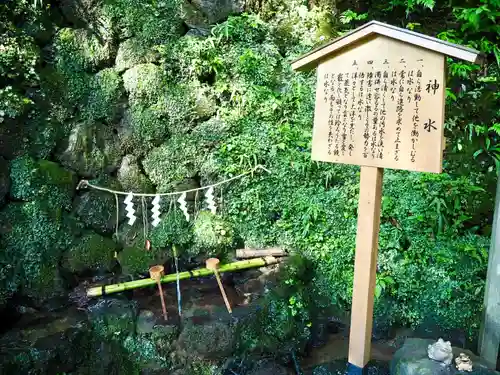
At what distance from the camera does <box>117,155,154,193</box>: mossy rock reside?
19.5 feet

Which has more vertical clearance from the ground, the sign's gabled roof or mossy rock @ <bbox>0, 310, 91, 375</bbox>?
the sign's gabled roof

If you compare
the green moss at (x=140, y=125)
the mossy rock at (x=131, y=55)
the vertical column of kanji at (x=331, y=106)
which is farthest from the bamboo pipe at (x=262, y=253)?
the mossy rock at (x=131, y=55)

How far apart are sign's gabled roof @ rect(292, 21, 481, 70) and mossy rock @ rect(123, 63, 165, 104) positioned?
2.98 meters

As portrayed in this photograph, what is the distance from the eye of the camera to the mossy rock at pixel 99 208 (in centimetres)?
565

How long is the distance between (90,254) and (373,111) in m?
4.20

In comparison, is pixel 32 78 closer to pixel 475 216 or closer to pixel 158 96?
pixel 158 96

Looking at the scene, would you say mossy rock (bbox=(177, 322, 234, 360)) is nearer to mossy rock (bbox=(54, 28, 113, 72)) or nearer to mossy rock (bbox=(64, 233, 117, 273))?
mossy rock (bbox=(64, 233, 117, 273))

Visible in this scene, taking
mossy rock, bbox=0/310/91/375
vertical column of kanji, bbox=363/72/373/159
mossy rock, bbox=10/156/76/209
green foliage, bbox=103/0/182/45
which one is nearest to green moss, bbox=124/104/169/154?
mossy rock, bbox=10/156/76/209

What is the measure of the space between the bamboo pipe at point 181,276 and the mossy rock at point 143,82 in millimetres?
2650

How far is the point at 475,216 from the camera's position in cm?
577

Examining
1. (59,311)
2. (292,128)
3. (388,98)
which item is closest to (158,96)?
(292,128)

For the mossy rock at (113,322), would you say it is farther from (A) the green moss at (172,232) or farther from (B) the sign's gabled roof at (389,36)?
(B) the sign's gabled roof at (389,36)

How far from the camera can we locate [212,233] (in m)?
5.97

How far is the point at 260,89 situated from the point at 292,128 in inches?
31.8
